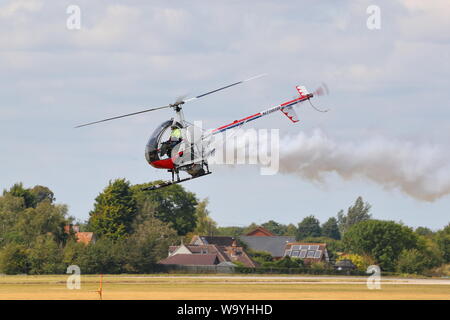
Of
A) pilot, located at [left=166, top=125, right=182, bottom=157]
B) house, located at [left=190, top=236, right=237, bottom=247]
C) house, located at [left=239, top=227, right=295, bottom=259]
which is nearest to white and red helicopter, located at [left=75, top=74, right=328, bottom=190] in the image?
pilot, located at [left=166, top=125, right=182, bottom=157]

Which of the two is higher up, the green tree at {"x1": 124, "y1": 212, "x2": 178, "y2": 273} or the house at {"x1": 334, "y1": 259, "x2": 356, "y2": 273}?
the green tree at {"x1": 124, "y1": 212, "x2": 178, "y2": 273}

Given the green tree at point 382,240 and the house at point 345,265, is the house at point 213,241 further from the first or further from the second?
the house at point 345,265

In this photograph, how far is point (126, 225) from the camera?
5064 inches

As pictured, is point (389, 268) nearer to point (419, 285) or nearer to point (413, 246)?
point (413, 246)

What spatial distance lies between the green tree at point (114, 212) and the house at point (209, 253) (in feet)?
24.8

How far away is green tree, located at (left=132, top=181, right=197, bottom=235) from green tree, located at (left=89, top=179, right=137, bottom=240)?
846 inches

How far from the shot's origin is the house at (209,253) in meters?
115

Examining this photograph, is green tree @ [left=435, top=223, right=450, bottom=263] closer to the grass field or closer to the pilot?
the grass field

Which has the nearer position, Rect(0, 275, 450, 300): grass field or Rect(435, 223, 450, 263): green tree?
Rect(0, 275, 450, 300): grass field

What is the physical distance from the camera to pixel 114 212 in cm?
12825

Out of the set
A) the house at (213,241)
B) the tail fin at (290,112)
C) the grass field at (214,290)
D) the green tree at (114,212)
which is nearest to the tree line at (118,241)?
the green tree at (114,212)

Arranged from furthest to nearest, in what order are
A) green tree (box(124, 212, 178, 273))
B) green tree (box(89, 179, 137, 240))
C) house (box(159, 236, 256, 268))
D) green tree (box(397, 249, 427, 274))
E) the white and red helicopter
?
green tree (box(89, 179, 137, 240)), green tree (box(397, 249, 427, 274)), house (box(159, 236, 256, 268)), green tree (box(124, 212, 178, 273)), the white and red helicopter

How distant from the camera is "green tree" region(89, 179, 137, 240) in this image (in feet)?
416

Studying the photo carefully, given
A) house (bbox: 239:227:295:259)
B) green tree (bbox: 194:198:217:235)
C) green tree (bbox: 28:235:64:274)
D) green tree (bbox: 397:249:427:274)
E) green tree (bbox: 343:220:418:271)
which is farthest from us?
green tree (bbox: 194:198:217:235)
